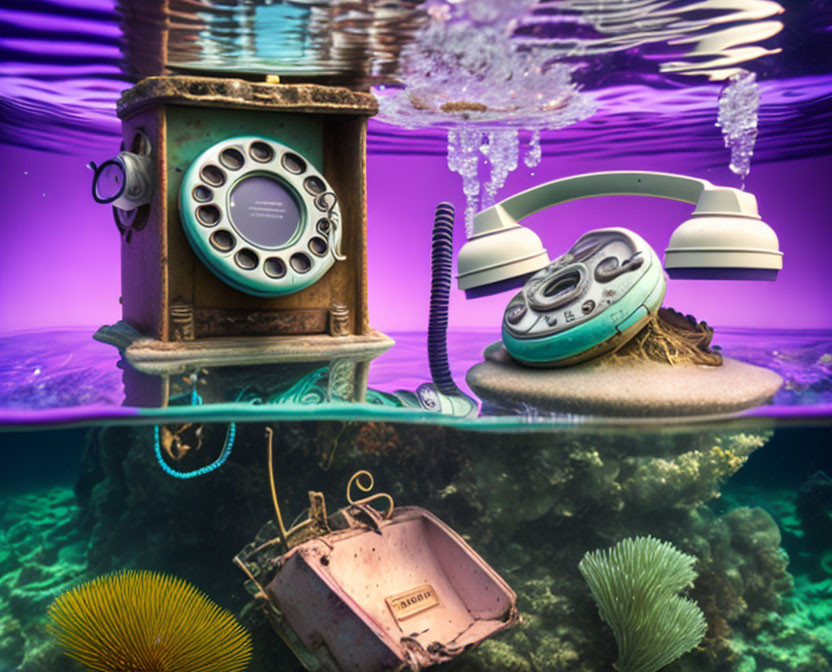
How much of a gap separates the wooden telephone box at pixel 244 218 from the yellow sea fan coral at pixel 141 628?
3.72ft

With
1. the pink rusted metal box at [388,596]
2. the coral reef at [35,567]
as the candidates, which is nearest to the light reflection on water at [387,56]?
the pink rusted metal box at [388,596]

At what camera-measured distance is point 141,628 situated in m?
2.96

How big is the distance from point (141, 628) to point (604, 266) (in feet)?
8.43

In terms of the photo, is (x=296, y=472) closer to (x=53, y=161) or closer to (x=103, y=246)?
(x=103, y=246)

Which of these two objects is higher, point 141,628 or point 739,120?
point 739,120

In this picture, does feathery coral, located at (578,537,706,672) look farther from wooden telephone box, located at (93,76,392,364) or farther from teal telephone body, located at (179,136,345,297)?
teal telephone body, located at (179,136,345,297)

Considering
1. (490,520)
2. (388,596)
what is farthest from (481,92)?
(490,520)

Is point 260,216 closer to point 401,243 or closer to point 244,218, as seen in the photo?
point 244,218

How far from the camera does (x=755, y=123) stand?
361cm

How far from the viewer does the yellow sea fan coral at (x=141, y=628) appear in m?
2.93

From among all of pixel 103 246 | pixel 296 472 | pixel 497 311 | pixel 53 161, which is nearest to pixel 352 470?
pixel 296 472

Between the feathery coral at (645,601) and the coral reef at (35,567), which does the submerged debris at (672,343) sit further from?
the coral reef at (35,567)

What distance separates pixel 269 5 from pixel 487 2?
2.57 feet

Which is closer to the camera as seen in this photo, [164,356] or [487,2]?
[487,2]
